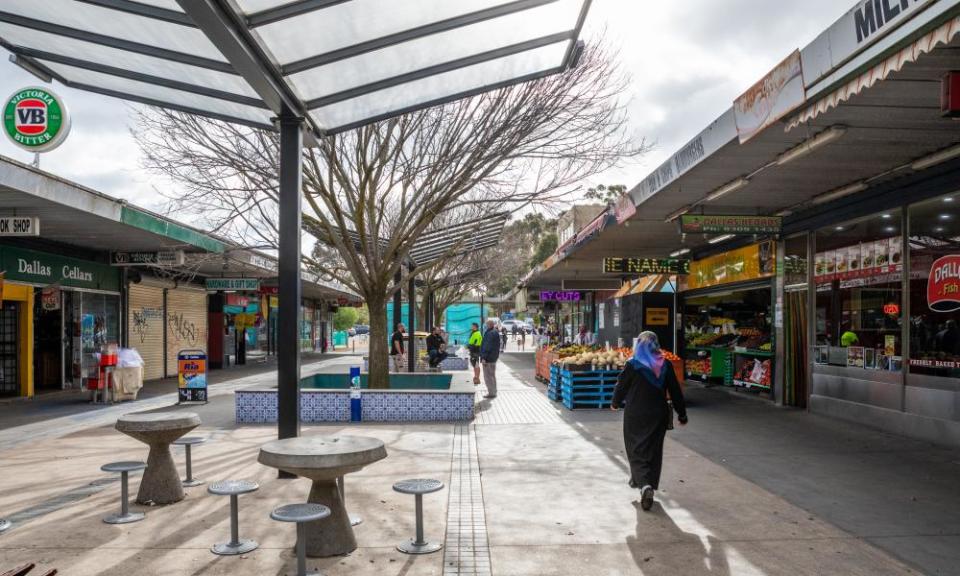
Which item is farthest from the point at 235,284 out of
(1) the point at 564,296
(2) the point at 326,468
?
(2) the point at 326,468

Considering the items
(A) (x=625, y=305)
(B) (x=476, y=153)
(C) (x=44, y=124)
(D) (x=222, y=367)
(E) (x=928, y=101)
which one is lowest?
(D) (x=222, y=367)

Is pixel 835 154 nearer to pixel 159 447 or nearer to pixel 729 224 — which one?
pixel 729 224

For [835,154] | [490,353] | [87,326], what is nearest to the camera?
[835,154]

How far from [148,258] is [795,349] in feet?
47.5

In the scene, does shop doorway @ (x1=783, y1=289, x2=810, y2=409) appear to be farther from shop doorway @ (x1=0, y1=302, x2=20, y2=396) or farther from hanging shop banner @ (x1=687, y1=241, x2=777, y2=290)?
shop doorway @ (x1=0, y1=302, x2=20, y2=396)

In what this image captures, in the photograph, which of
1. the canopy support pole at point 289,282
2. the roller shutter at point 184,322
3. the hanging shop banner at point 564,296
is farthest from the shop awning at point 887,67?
the hanging shop banner at point 564,296

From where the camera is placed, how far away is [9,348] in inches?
633

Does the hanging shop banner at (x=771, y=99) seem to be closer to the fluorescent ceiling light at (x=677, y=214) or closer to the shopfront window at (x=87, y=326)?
the fluorescent ceiling light at (x=677, y=214)

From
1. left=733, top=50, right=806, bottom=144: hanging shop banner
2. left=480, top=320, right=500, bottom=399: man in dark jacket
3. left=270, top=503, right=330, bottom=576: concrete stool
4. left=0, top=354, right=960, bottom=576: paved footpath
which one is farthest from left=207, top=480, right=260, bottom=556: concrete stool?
left=480, top=320, right=500, bottom=399: man in dark jacket

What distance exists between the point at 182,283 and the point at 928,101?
69.9 ft

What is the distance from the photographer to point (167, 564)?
4.82 m

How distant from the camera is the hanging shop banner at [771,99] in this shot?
6.09 meters

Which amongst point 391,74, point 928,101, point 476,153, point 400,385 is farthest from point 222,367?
point 928,101

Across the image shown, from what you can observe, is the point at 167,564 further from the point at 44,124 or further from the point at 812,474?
the point at 44,124
